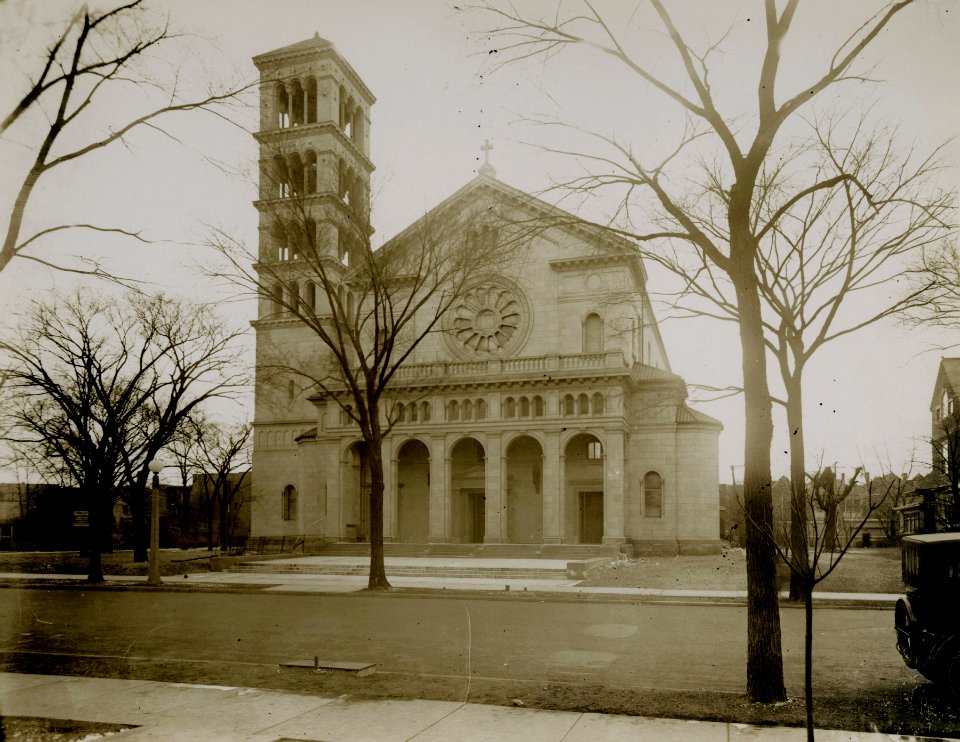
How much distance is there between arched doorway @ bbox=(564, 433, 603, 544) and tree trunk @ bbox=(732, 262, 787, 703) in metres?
34.3

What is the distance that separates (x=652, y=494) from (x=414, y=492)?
13692 millimetres

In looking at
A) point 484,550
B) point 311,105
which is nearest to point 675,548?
point 484,550

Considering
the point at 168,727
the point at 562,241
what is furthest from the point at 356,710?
the point at 562,241

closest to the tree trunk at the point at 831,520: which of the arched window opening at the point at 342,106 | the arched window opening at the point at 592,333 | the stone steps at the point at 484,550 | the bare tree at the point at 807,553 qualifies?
the bare tree at the point at 807,553

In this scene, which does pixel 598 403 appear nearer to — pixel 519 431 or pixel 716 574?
pixel 519 431

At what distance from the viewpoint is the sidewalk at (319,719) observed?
802 centimetres

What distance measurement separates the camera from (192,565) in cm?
3984

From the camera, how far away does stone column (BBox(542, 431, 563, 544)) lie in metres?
41.7

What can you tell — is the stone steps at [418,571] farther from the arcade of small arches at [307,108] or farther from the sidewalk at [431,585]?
the arcade of small arches at [307,108]

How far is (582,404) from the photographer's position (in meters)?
42.7

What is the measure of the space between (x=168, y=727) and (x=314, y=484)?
41587 millimetres

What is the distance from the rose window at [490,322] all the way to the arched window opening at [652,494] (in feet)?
34.2

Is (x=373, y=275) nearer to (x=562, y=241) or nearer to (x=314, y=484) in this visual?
(x=562, y=241)

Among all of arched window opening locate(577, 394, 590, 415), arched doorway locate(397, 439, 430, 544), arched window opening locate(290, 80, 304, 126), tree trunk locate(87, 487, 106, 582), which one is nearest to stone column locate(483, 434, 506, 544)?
arched window opening locate(577, 394, 590, 415)
